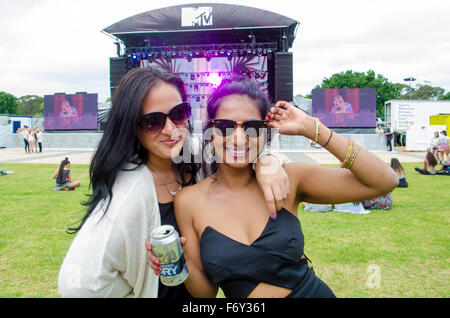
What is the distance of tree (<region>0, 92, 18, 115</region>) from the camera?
5456cm

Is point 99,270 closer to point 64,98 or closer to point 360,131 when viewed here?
point 360,131

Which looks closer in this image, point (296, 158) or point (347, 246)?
point (347, 246)

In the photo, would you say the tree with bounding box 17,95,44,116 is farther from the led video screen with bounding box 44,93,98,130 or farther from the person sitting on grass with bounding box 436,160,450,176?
the person sitting on grass with bounding box 436,160,450,176

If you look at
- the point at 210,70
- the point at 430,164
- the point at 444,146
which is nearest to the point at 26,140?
the point at 210,70

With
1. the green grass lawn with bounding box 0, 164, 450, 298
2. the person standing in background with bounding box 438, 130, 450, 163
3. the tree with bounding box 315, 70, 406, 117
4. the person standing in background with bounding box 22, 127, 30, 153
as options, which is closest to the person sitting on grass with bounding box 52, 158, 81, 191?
the green grass lawn with bounding box 0, 164, 450, 298

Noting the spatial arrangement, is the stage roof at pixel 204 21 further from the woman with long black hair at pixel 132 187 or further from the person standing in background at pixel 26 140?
the woman with long black hair at pixel 132 187

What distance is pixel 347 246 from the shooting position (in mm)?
4266

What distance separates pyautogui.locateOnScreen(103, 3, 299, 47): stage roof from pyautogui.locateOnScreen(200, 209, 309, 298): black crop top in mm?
13009

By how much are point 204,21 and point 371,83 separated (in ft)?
123

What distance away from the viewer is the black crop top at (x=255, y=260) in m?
1.42

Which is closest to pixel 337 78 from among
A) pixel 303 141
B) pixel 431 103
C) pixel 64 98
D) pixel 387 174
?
pixel 431 103

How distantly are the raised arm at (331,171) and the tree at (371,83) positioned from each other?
44.4 m

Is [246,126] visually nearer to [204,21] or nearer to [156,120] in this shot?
[156,120]

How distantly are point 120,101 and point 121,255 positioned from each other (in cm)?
86
